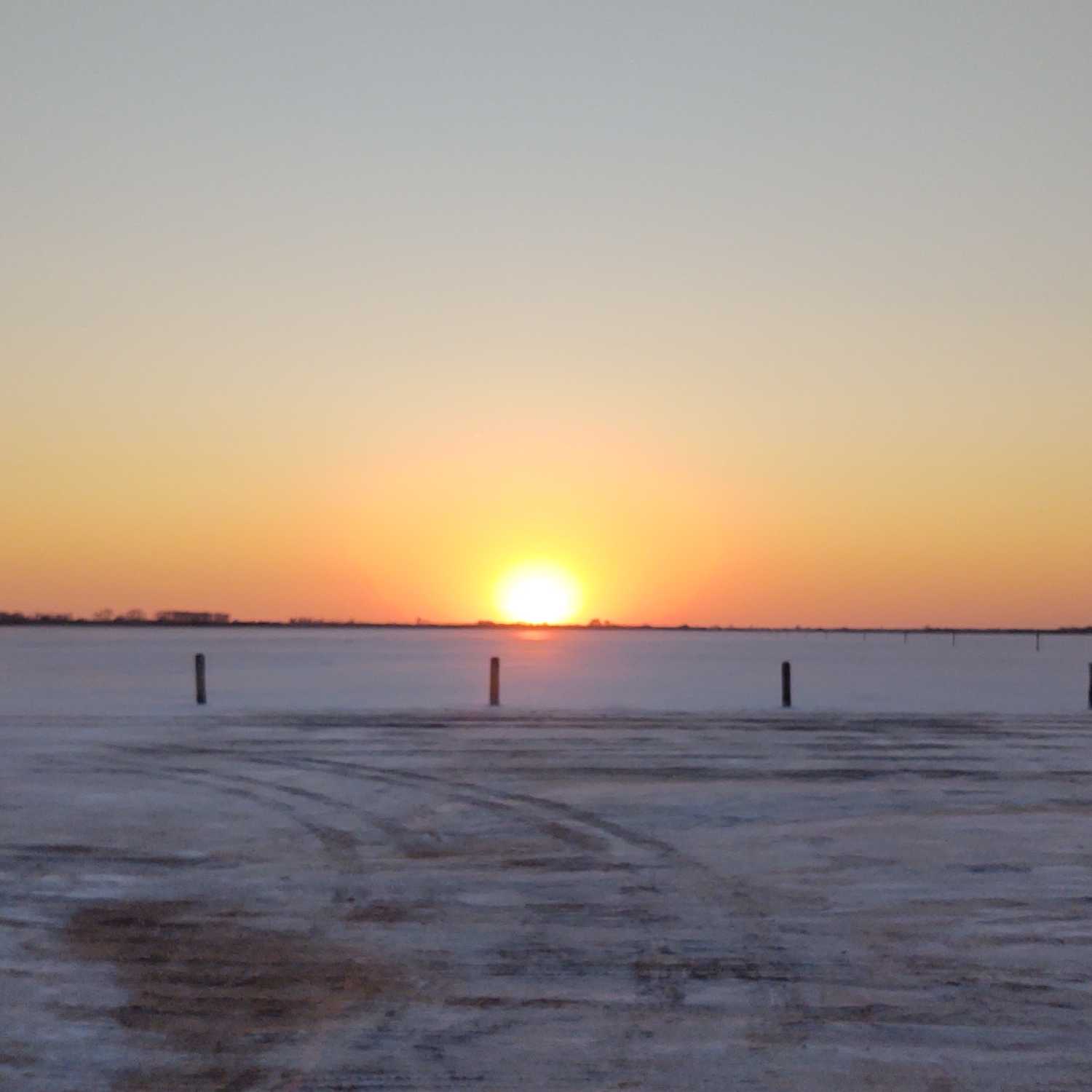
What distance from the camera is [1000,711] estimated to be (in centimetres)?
2397

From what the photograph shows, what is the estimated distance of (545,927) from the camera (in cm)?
759

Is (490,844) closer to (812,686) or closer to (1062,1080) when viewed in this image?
(1062,1080)

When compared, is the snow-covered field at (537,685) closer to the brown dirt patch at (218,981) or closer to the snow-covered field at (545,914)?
the snow-covered field at (545,914)

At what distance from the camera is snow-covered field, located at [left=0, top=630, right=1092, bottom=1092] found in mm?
Answer: 5461

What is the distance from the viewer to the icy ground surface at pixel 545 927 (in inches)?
214

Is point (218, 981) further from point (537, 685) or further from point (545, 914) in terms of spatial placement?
point (537, 685)

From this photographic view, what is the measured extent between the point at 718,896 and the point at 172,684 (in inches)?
1175

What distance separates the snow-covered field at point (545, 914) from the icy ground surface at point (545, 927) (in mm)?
27

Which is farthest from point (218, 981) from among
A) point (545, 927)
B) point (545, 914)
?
point (545, 914)

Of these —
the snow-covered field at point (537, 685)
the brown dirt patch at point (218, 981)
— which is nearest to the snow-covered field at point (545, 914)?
the brown dirt patch at point (218, 981)

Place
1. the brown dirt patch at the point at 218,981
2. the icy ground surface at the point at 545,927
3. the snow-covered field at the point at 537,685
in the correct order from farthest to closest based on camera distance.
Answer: the snow-covered field at the point at 537,685, the brown dirt patch at the point at 218,981, the icy ground surface at the point at 545,927

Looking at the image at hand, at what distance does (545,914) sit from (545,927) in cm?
33

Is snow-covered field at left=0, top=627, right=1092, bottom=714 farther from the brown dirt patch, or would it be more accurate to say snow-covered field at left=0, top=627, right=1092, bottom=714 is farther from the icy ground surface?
the brown dirt patch

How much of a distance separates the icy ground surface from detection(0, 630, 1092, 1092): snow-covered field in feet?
0.09
